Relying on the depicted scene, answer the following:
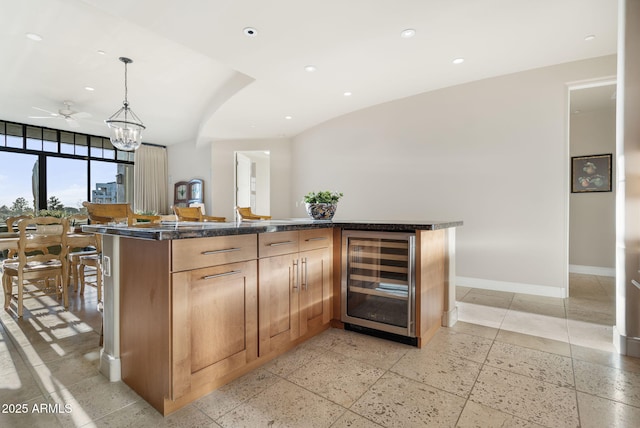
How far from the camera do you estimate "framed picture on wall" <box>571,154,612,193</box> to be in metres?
4.62

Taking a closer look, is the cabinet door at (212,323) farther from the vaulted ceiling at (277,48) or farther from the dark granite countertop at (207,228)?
the vaulted ceiling at (277,48)

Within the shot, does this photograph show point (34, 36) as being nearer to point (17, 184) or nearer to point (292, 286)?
point (292, 286)

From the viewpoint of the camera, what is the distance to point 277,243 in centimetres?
190

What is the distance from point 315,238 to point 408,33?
2.22 m

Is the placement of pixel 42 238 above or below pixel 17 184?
below

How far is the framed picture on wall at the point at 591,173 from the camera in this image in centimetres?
462

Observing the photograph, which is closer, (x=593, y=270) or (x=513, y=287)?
(x=513, y=287)

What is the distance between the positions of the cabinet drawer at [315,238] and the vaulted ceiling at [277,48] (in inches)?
74.6

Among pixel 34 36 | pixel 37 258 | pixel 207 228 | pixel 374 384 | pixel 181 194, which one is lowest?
pixel 374 384

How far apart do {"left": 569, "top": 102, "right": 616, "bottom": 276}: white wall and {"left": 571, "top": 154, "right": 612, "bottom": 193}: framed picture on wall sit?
8cm

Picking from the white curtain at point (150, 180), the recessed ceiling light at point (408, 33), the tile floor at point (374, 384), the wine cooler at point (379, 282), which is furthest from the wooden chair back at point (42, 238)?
the white curtain at point (150, 180)

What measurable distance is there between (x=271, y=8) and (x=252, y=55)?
775mm

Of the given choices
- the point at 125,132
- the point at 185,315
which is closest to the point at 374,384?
the point at 185,315

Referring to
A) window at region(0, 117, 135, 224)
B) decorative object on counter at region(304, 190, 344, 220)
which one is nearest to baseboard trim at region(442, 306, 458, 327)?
decorative object on counter at region(304, 190, 344, 220)
